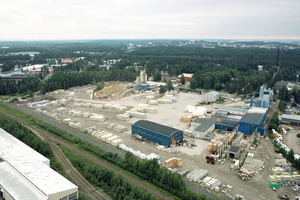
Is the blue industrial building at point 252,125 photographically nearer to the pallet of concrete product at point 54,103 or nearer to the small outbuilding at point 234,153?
the small outbuilding at point 234,153

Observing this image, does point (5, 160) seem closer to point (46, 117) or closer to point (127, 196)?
point (127, 196)

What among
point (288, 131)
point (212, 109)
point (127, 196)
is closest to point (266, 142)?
point (288, 131)

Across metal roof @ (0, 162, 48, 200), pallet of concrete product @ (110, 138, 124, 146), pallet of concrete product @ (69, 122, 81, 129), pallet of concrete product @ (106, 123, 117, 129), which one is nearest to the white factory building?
metal roof @ (0, 162, 48, 200)

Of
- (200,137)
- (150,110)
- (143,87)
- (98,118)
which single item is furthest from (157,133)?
(143,87)

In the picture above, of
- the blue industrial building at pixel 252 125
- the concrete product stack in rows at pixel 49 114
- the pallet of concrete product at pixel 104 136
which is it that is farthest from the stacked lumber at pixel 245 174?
the concrete product stack in rows at pixel 49 114

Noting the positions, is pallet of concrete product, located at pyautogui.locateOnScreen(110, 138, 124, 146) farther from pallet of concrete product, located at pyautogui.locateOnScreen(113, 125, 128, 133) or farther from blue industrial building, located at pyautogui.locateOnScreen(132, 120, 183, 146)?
pallet of concrete product, located at pyautogui.locateOnScreen(113, 125, 128, 133)
